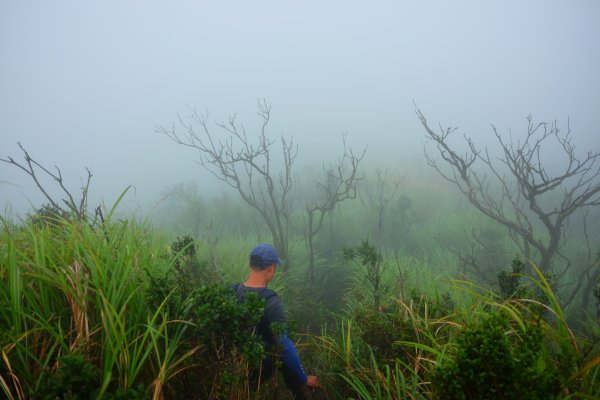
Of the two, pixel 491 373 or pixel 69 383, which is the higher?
pixel 69 383

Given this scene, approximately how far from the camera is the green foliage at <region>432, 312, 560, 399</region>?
1.08 m

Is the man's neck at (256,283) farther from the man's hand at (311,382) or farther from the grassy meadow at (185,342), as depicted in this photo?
the man's hand at (311,382)

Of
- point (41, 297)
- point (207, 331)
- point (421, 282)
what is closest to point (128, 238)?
point (41, 297)

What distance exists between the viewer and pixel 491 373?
3.46 ft

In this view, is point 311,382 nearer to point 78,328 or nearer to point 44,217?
point 78,328

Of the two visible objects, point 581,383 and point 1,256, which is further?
point 1,256

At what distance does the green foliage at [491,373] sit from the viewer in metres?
1.08

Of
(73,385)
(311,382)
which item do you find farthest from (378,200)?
(73,385)

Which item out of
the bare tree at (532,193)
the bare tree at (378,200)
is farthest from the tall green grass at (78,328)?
the bare tree at (378,200)

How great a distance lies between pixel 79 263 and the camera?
1739mm

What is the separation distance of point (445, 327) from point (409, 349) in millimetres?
320

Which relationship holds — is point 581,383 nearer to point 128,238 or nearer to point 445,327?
point 445,327

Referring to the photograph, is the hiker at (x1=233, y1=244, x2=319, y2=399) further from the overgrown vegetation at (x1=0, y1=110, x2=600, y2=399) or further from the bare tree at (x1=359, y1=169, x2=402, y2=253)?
the bare tree at (x1=359, y1=169, x2=402, y2=253)

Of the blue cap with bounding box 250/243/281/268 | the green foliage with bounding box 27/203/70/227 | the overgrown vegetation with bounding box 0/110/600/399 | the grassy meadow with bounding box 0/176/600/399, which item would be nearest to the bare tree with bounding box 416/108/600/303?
the overgrown vegetation with bounding box 0/110/600/399
